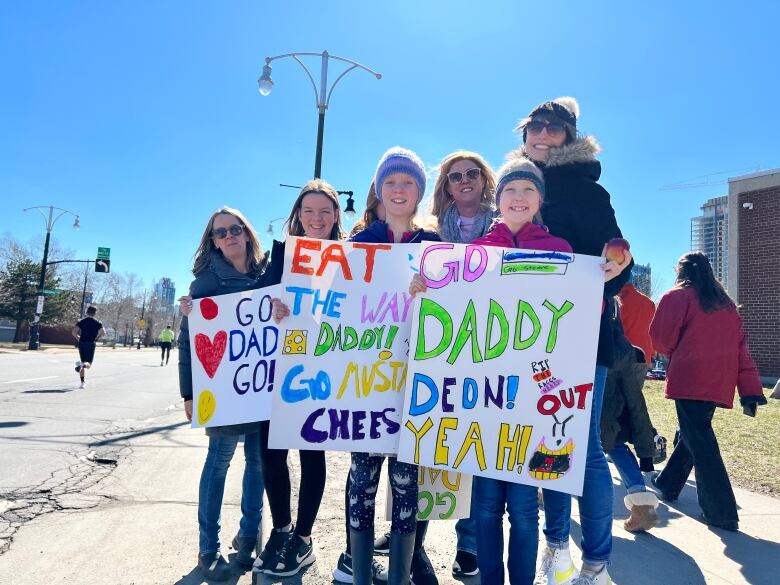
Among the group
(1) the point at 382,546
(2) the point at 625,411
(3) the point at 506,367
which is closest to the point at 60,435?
(1) the point at 382,546

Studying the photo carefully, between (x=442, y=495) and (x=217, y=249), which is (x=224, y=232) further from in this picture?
(x=442, y=495)

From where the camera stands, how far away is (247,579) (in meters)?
2.64

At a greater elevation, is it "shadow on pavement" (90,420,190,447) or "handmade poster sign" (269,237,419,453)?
"handmade poster sign" (269,237,419,453)

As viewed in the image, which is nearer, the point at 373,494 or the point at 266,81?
the point at 373,494

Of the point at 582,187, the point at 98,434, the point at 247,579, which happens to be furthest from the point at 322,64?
the point at 247,579

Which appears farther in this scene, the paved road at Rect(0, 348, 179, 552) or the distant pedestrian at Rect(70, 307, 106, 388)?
the distant pedestrian at Rect(70, 307, 106, 388)

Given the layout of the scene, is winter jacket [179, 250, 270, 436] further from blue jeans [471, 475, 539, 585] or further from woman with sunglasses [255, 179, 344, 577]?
blue jeans [471, 475, 539, 585]

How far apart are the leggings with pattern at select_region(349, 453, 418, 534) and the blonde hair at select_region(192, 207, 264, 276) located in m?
1.50

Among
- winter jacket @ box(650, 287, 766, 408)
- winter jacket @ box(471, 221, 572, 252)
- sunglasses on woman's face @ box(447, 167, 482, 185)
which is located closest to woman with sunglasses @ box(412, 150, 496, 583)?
sunglasses on woman's face @ box(447, 167, 482, 185)

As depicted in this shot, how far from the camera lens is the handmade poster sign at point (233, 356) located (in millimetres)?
2762

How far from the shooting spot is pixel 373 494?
7.57 feet

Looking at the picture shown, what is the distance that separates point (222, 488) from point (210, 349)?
0.77m

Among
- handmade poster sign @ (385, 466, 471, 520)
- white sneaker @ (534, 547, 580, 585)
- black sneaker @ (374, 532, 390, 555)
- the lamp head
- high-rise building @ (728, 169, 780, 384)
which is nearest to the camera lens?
white sneaker @ (534, 547, 580, 585)

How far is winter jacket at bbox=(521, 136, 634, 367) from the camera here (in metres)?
2.49
